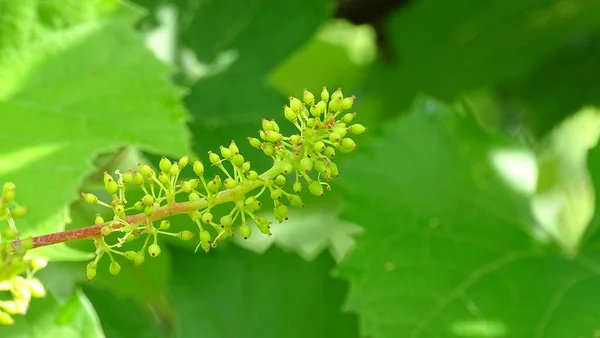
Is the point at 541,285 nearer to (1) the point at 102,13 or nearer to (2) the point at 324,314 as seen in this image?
(2) the point at 324,314

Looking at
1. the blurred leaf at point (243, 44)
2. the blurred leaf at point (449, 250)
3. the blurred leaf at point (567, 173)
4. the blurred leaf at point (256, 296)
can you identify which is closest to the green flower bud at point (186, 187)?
the blurred leaf at point (449, 250)

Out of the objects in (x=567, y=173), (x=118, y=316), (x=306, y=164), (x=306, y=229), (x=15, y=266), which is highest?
(x=567, y=173)

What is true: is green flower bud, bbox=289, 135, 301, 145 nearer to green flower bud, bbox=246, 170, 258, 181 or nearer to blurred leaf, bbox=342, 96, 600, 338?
green flower bud, bbox=246, 170, 258, 181

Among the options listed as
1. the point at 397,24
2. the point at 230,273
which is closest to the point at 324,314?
the point at 230,273

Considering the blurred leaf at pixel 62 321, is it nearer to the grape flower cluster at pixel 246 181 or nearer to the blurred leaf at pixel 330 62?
the grape flower cluster at pixel 246 181

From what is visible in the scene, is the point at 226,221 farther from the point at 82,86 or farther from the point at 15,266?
the point at 82,86

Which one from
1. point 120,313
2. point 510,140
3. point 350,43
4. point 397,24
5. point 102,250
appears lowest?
point 102,250

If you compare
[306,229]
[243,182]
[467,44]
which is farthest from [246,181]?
[467,44]
